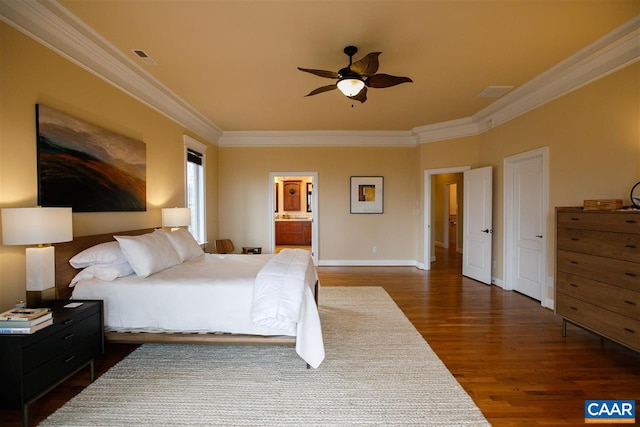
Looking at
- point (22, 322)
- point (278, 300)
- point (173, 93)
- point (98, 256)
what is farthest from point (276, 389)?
point (173, 93)

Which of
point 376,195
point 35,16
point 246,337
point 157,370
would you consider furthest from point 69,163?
point 376,195

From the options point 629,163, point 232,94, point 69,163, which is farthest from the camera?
point 232,94

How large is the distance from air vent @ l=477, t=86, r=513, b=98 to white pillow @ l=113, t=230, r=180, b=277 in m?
4.37

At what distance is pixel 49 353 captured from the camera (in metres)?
1.84

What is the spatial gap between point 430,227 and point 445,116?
7.08ft

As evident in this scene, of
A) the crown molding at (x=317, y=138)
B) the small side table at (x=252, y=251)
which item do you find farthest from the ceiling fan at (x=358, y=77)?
the small side table at (x=252, y=251)

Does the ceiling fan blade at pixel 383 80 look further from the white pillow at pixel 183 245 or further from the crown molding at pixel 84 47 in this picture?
the white pillow at pixel 183 245

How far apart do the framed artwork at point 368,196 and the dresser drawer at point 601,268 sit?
3.63 metres

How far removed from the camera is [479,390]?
212 cm

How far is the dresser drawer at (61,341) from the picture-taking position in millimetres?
1729

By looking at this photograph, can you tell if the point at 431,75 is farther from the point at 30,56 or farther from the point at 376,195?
the point at 30,56

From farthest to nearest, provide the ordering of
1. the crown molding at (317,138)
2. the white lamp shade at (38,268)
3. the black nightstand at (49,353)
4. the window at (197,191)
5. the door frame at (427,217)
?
the crown molding at (317,138) → the door frame at (427,217) → the window at (197,191) → the white lamp shade at (38,268) → the black nightstand at (49,353)

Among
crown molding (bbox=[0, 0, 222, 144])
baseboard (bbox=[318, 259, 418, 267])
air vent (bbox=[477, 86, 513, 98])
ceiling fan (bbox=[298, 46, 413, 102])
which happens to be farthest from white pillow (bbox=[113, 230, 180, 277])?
air vent (bbox=[477, 86, 513, 98])

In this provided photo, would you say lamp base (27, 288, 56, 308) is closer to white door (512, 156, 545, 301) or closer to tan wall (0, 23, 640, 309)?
tan wall (0, 23, 640, 309)
